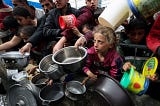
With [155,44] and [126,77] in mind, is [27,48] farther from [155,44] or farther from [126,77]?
[155,44]

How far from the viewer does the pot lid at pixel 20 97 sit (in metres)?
2.30

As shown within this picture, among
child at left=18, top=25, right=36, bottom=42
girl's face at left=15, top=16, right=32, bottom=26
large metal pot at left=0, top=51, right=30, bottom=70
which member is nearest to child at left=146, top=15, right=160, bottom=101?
large metal pot at left=0, top=51, right=30, bottom=70

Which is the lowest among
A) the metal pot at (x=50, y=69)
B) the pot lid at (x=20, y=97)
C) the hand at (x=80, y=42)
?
the pot lid at (x=20, y=97)

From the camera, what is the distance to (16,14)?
9.89 feet

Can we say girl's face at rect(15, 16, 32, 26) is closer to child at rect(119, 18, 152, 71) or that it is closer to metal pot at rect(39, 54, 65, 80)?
metal pot at rect(39, 54, 65, 80)

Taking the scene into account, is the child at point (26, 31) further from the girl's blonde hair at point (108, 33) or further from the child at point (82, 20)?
the girl's blonde hair at point (108, 33)

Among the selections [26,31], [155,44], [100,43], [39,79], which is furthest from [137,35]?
[26,31]

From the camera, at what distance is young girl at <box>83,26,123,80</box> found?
2076 mm

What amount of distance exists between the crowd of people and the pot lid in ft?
1.52

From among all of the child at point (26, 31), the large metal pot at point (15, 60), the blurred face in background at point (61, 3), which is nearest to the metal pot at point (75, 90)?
the large metal pot at point (15, 60)

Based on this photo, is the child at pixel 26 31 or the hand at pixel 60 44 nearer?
the hand at pixel 60 44

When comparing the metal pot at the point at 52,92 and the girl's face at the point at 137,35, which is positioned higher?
the girl's face at the point at 137,35

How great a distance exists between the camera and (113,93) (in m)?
1.93

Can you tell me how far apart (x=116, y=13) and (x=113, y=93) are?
0.71m
